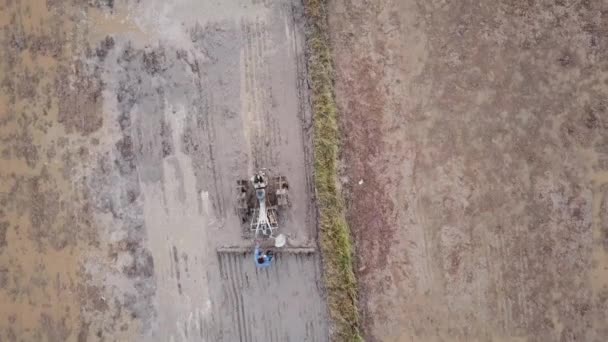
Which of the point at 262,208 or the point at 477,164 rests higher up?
the point at 477,164

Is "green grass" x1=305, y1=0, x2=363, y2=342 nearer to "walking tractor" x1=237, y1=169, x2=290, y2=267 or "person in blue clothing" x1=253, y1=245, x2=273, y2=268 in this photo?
"walking tractor" x1=237, y1=169, x2=290, y2=267

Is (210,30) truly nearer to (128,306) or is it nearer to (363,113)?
(363,113)

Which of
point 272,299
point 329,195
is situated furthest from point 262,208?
point 272,299

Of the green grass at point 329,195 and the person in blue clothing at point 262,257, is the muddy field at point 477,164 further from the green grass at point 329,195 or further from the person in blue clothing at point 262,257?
the person in blue clothing at point 262,257

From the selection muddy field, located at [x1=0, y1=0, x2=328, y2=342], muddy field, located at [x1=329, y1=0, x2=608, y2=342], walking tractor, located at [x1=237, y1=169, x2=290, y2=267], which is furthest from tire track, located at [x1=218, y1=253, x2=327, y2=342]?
muddy field, located at [x1=329, y1=0, x2=608, y2=342]

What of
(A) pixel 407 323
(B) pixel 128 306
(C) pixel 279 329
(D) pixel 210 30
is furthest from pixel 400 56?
(B) pixel 128 306

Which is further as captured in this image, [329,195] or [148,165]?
[148,165]

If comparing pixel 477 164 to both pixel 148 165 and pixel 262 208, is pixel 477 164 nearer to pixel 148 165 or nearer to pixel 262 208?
pixel 262 208

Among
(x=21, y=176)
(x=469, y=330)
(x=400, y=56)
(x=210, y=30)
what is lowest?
(x=469, y=330)
